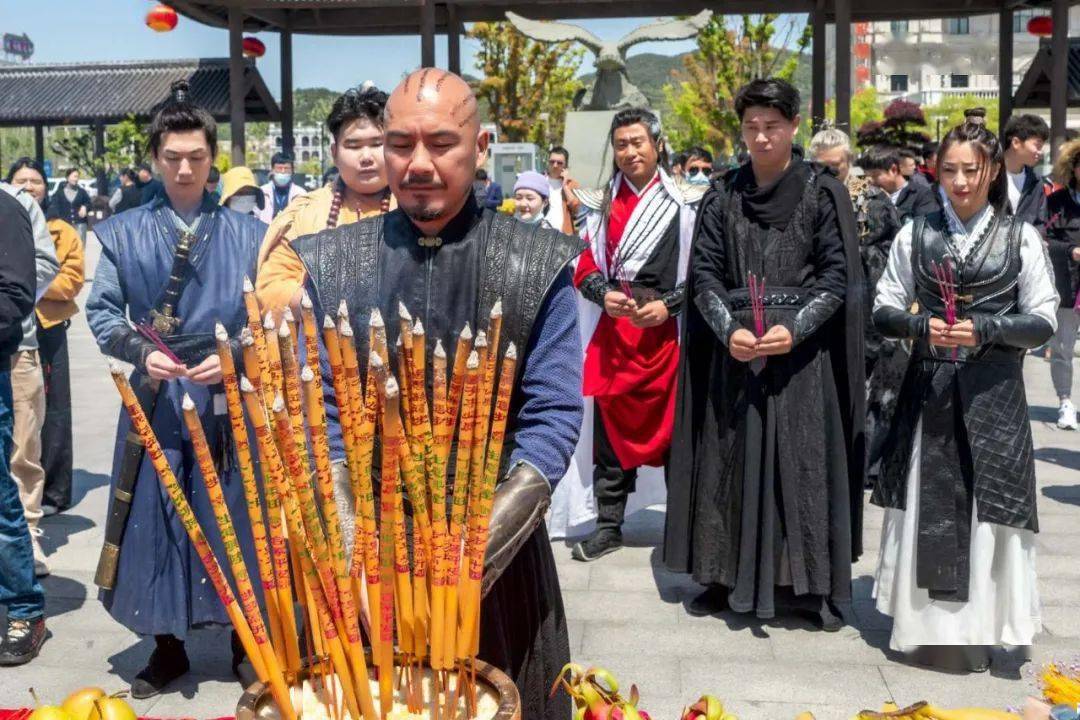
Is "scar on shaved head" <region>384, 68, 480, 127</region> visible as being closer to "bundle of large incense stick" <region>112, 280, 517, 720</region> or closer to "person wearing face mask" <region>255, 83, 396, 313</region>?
"bundle of large incense stick" <region>112, 280, 517, 720</region>

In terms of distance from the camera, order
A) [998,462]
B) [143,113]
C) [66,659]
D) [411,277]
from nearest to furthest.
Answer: [411,277]
[998,462]
[66,659]
[143,113]

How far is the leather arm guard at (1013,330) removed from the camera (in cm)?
372

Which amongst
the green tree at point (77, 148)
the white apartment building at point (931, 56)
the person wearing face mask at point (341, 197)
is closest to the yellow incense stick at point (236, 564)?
the person wearing face mask at point (341, 197)

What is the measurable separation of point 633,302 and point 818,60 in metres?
13.7

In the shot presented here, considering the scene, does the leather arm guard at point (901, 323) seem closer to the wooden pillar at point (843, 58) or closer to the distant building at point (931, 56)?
the wooden pillar at point (843, 58)

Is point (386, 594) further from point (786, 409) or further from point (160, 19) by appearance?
point (160, 19)

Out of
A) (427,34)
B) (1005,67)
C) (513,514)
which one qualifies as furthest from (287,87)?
(513,514)

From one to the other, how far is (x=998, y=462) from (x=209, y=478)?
2.92 m

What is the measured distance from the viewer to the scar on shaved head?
2068 mm

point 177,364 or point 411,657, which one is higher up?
point 177,364

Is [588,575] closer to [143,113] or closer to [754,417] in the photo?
[754,417]

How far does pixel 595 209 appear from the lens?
5.39 metres

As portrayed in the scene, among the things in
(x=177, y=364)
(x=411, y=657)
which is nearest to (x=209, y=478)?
(x=411, y=657)

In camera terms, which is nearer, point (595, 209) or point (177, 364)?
point (177, 364)
